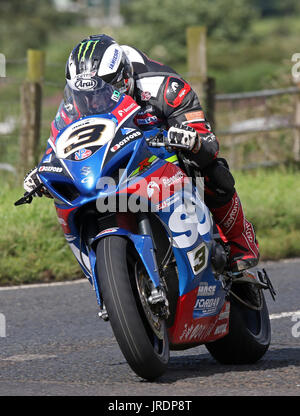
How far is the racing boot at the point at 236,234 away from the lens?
17.9 feet

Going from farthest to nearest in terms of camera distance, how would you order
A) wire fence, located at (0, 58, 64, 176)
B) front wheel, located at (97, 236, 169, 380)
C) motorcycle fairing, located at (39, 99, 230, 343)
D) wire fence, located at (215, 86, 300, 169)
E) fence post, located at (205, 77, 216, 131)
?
wire fence, located at (215, 86, 300, 169) → fence post, located at (205, 77, 216, 131) → wire fence, located at (0, 58, 64, 176) → motorcycle fairing, located at (39, 99, 230, 343) → front wheel, located at (97, 236, 169, 380)

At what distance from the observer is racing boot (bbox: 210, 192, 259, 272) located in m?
5.47

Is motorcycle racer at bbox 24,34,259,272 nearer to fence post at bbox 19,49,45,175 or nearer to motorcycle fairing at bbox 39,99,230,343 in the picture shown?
motorcycle fairing at bbox 39,99,230,343

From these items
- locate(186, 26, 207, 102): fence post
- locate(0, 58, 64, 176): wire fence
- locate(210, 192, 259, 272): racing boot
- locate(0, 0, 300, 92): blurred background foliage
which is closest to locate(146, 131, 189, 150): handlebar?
locate(210, 192, 259, 272): racing boot

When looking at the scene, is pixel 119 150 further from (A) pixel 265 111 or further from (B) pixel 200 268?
(A) pixel 265 111

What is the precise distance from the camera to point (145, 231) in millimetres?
4578

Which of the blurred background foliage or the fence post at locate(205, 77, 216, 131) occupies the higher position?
the blurred background foliage

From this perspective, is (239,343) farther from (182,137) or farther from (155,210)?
(182,137)

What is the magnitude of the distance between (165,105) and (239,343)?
1363mm

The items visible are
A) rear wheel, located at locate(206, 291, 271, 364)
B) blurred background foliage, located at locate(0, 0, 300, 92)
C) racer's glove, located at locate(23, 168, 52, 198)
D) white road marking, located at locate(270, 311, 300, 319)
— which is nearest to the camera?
racer's glove, located at locate(23, 168, 52, 198)

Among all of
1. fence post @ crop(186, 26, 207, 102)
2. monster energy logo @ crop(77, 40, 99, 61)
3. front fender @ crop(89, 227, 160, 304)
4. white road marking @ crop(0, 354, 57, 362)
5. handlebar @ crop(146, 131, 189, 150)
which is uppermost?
fence post @ crop(186, 26, 207, 102)

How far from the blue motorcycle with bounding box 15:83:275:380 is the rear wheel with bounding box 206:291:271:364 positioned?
1.18 feet

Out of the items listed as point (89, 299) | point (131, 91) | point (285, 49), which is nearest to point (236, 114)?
point (89, 299)

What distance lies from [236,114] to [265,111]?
0.52 meters
